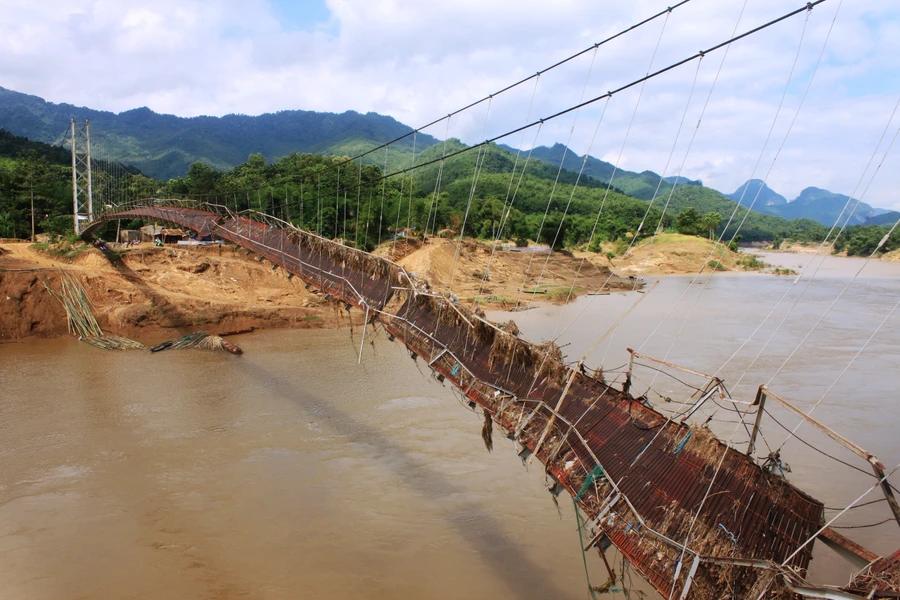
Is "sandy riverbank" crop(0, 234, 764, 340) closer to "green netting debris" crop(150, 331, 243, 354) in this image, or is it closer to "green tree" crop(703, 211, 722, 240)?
"green netting debris" crop(150, 331, 243, 354)

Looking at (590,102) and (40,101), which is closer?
(590,102)

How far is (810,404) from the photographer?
10812 mm

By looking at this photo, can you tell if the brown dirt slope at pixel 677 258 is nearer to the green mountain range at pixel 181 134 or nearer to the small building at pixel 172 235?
the small building at pixel 172 235

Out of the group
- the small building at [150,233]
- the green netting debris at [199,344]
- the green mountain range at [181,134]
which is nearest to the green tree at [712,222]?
the small building at [150,233]

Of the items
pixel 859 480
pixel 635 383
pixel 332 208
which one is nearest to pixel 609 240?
pixel 332 208

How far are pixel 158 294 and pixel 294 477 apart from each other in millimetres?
12533

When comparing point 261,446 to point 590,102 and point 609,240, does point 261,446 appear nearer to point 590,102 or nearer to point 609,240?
point 590,102

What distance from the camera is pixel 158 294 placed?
17422 mm

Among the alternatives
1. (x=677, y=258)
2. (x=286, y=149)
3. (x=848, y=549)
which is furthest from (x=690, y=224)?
(x=286, y=149)

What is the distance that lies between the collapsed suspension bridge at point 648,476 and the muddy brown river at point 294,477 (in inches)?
71.2

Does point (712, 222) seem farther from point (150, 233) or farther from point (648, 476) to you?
point (648, 476)

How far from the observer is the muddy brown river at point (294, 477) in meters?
5.77

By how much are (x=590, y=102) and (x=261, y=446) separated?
757cm

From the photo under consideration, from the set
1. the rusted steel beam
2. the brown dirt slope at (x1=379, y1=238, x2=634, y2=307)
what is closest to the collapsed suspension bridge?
the rusted steel beam
